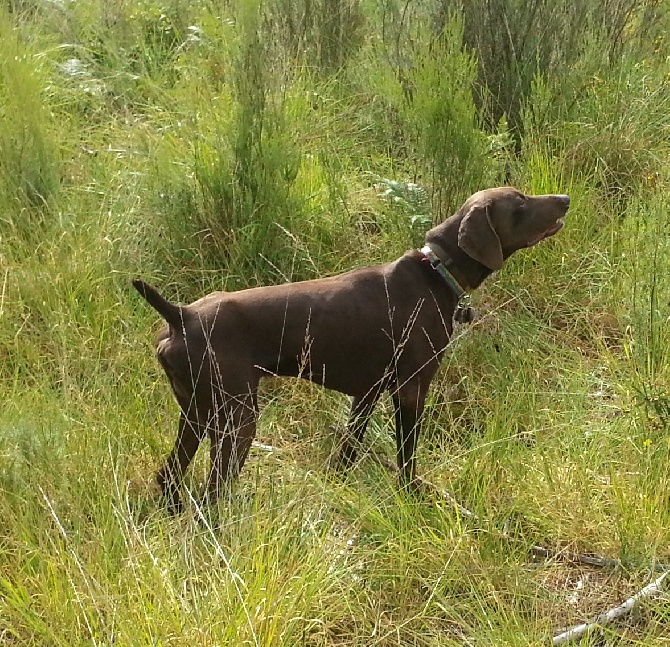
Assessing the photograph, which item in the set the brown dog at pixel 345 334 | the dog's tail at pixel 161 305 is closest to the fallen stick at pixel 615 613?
the brown dog at pixel 345 334

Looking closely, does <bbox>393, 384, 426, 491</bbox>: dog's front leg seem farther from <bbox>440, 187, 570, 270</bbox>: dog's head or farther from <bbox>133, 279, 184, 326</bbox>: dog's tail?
<bbox>133, 279, 184, 326</bbox>: dog's tail

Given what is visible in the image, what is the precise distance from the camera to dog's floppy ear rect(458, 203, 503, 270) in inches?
122

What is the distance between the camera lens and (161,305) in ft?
9.02

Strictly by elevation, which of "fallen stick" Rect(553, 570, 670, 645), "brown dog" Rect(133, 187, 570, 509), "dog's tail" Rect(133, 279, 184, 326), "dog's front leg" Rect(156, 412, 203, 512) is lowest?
"fallen stick" Rect(553, 570, 670, 645)

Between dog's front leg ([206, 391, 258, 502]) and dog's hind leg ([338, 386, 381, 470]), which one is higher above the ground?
dog's front leg ([206, 391, 258, 502])

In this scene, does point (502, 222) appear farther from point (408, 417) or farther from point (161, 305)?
point (161, 305)

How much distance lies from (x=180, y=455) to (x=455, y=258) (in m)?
1.26

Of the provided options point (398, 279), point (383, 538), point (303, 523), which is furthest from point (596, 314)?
point (303, 523)

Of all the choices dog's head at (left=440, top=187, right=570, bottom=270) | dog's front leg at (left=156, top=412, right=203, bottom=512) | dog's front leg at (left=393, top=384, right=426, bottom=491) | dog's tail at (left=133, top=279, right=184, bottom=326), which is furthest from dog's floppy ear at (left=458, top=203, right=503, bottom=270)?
dog's front leg at (left=156, top=412, right=203, bottom=512)

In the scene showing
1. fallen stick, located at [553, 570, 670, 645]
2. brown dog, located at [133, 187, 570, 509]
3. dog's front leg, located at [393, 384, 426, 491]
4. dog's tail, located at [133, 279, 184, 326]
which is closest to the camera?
fallen stick, located at [553, 570, 670, 645]

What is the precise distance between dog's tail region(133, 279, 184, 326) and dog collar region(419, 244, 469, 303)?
97 centimetres

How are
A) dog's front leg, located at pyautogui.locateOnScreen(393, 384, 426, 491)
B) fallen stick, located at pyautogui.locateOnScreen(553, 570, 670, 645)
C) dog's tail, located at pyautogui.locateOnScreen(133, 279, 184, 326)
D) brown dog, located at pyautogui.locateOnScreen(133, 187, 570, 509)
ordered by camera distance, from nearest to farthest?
fallen stick, located at pyautogui.locateOnScreen(553, 570, 670, 645) → dog's tail, located at pyautogui.locateOnScreen(133, 279, 184, 326) → brown dog, located at pyautogui.locateOnScreen(133, 187, 570, 509) → dog's front leg, located at pyautogui.locateOnScreen(393, 384, 426, 491)

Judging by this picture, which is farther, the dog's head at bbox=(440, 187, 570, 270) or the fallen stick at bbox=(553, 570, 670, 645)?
the dog's head at bbox=(440, 187, 570, 270)

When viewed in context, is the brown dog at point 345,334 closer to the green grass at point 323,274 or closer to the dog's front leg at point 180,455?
the dog's front leg at point 180,455
